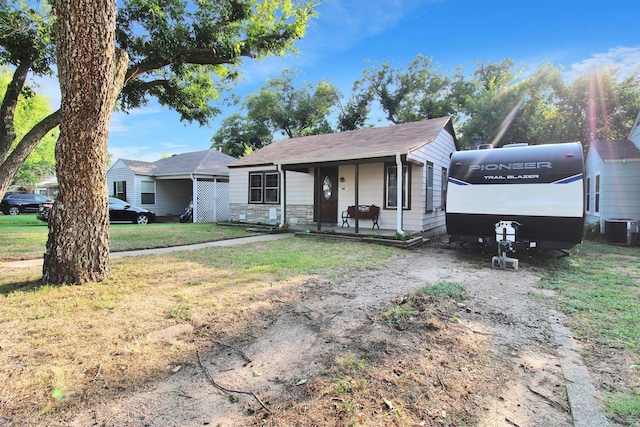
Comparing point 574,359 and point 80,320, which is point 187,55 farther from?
point 574,359

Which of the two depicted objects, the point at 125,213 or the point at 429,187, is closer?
the point at 429,187

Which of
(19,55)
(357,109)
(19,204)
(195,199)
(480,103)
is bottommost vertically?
(19,204)

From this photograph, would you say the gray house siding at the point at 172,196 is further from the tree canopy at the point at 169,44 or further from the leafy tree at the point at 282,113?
the leafy tree at the point at 282,113

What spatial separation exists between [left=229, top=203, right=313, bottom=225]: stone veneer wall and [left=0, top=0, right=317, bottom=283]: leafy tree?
12.8ft

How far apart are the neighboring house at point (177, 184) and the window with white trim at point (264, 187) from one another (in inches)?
163

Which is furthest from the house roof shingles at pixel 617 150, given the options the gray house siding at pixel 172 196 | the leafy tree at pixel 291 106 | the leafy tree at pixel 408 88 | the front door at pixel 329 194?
the gray house siding at pixel 172 196

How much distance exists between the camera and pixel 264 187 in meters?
13.5

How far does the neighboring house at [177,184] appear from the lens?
1681 cm

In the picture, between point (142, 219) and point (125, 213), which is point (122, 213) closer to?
point (125, 213)

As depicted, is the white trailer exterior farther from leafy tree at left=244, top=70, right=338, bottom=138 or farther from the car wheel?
leafy tree at left=244, top=70, right=338, bottom=138

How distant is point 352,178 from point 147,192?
1344 cm

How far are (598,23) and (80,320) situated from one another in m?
16.5

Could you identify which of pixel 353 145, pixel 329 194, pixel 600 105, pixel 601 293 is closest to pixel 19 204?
pixel 329 194

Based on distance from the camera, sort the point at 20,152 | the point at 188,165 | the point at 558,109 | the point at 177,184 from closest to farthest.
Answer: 1. the point at 20,152
2. the point at 188,165
3. the point at 558,109
4. the point at 177,184
